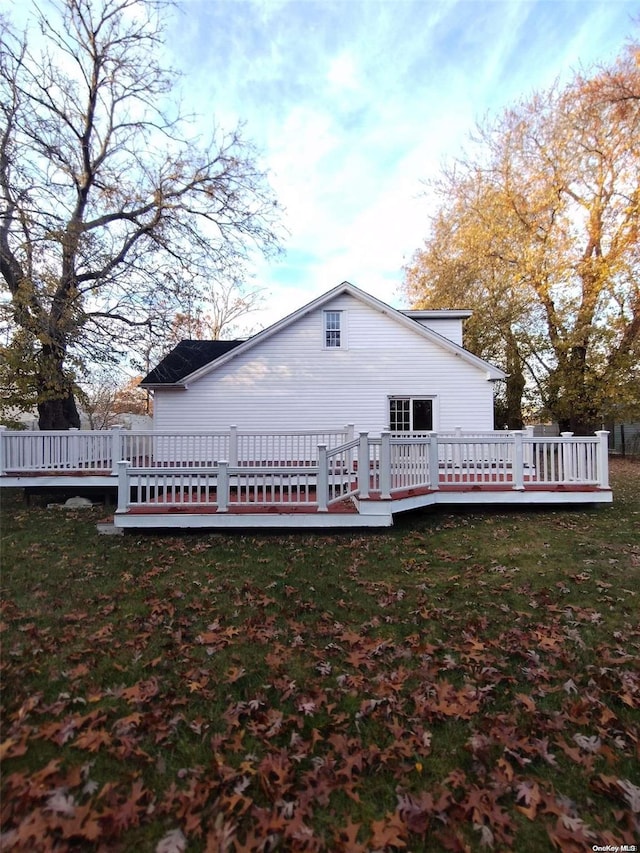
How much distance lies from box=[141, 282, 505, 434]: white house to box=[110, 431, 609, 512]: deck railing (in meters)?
4.51

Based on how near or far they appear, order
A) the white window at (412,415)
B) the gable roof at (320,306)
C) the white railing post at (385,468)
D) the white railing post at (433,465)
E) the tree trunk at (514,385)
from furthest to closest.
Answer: the tree trunk at (514,385)
the white window at (412,415)
the gable roof at (320,306)
the white railing post at (433,465)
the white railing post at (385,468)

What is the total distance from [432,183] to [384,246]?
4280 millimetres

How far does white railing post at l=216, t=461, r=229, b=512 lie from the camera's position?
22.4ft

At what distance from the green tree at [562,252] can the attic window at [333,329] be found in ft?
36.2

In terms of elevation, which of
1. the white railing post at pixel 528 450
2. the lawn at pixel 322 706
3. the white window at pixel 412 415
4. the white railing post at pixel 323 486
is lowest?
the lawn at pixel 322 706

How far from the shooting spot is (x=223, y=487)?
22.5 feet

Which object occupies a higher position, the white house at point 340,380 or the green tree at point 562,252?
the green tree at point 562,252

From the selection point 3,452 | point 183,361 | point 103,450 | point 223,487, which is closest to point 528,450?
point 223,487

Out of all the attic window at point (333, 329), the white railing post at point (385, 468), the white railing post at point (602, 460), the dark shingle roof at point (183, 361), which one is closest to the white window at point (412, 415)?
the attic window at point (333, 329)

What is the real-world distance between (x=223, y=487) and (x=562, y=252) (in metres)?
20.3

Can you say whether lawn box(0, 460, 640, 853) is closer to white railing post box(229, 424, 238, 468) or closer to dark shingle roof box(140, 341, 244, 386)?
white railing post box(229, 424, 238, 468)

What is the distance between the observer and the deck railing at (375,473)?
6855 mm

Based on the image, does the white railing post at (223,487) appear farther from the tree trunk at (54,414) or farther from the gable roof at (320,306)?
the tree trunk at (54,414)

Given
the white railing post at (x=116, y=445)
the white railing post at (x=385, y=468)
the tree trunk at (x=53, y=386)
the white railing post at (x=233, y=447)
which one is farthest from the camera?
the tree trunk at (x=53, y=386)
